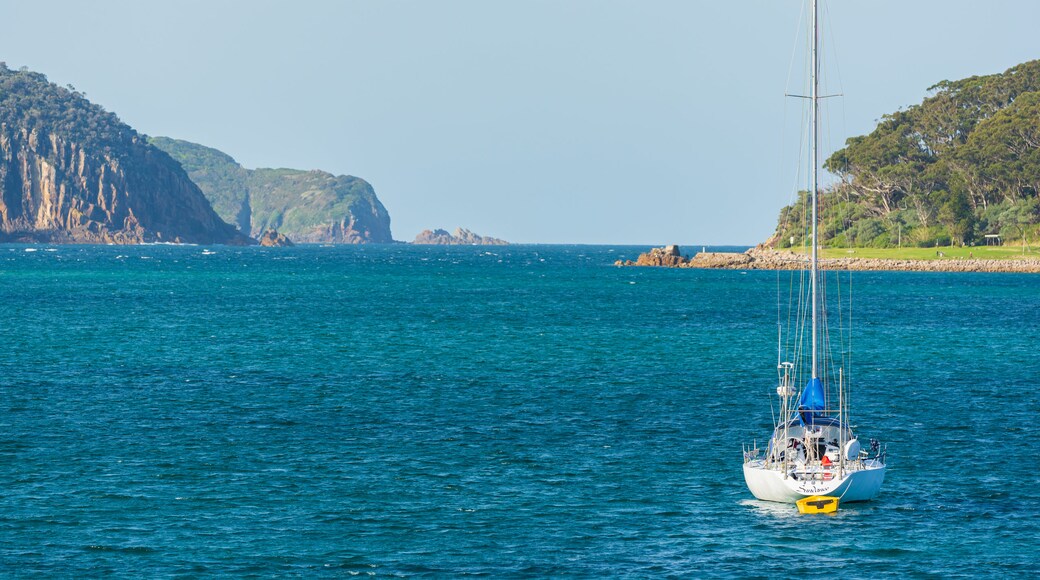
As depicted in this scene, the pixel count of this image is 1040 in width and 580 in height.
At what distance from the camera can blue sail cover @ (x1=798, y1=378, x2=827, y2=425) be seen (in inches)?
1425

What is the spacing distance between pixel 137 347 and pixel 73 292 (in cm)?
6250

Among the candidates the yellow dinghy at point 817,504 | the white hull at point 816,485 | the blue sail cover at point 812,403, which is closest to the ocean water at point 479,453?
the white hull at point 816,485

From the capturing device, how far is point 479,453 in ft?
135

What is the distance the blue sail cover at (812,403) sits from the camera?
119ft

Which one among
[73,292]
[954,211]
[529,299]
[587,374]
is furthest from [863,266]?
[587,374]

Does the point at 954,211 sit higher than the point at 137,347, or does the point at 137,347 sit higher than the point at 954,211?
the point at 954,211

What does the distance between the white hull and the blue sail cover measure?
215 cm

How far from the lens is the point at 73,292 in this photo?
13325cm

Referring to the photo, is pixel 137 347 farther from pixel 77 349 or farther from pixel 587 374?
pixel 587 374

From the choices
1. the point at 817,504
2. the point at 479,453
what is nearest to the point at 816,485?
the point at 817,504

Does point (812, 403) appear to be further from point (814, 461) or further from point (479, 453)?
point (479, 453)

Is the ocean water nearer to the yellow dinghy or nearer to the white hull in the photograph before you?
the white hull

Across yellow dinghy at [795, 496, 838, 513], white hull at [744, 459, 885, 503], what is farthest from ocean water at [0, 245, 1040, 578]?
yellow dinghy at [795, 496, 838, 513]

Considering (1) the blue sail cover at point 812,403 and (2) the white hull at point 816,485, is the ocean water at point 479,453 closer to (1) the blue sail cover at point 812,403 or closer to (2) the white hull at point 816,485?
(2) the white hull at point 816,485
